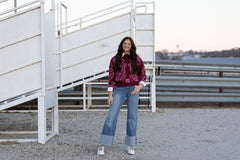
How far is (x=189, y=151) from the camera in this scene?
4504mm

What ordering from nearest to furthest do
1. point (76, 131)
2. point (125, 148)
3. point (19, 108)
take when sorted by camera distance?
point (125, 148) < point (76, 131) < point (19, 108)

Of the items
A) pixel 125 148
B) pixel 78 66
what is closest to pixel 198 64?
pixel 78 66

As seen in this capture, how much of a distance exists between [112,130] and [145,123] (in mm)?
2943

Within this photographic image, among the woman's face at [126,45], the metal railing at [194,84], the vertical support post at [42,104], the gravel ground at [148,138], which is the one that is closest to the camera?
the gravel ground at [148,138]

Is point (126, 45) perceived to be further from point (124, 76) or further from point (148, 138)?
point (148, 138)

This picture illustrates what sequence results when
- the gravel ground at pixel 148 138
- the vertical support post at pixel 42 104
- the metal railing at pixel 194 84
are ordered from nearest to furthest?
the gravel ground at pixel 148 138 → the vertical support post at pixel 42 104 → the metal railing at pixel 194 84

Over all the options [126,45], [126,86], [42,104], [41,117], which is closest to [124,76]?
[126,86]

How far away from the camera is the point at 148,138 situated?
5.41 m

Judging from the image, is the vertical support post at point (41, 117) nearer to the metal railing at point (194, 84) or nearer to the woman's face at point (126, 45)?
the woman's face at point (126, 45)

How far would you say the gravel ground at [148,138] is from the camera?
4238mm

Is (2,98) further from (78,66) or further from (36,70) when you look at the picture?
(78,66)

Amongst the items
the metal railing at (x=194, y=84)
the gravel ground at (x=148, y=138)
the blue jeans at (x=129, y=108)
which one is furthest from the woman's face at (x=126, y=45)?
the metal railing at (x=194, y=84)

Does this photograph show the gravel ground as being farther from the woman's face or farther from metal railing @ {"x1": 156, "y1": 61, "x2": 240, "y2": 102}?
metal railing @ {"x1": 156, "y1": 61, "x2": 240, "y2": 102}

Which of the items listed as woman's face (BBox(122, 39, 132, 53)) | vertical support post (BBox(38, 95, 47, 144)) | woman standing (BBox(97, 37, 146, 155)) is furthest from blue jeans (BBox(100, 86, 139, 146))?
vertical support post (BBox(38, 95, 47, 144))
